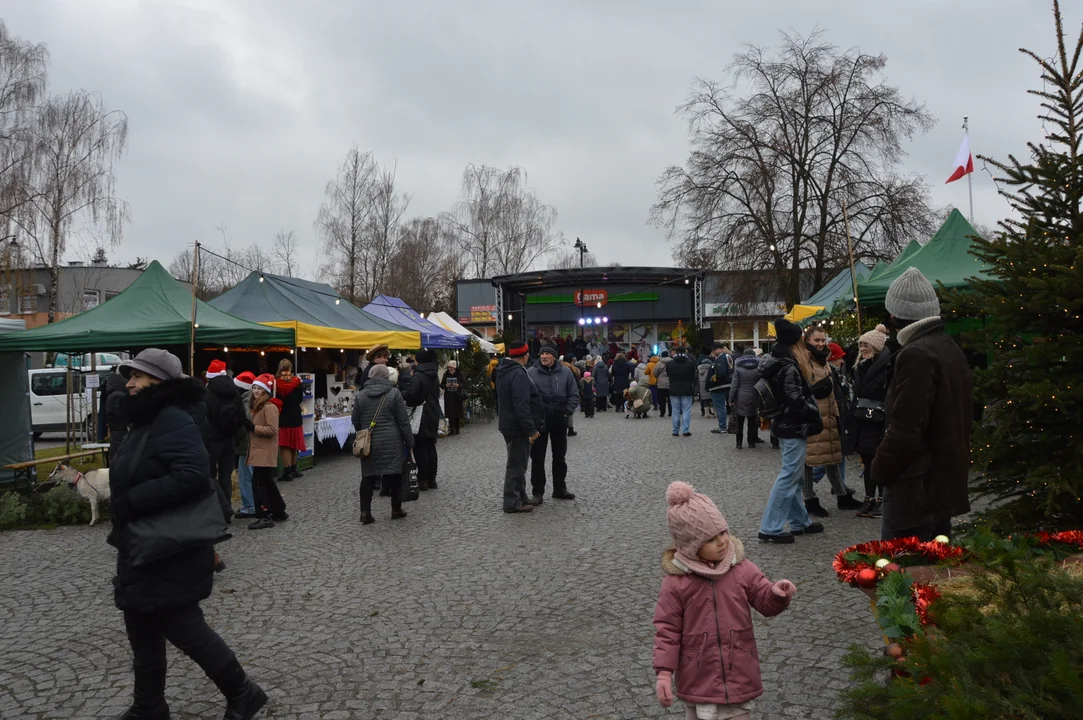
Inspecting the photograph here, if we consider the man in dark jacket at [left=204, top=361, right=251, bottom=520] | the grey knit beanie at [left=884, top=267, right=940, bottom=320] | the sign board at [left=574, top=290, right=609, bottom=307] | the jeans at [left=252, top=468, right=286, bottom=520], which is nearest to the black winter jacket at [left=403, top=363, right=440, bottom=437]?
the jeans at [left=252, top=468, right=286, bottom=520]

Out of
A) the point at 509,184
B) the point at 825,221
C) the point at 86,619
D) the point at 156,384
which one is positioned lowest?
the point at 86,619

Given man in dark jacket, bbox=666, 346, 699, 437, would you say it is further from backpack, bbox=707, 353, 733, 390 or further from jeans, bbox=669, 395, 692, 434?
backpack, bbox=707, 353, 733, 390

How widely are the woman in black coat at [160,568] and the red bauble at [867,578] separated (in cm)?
267

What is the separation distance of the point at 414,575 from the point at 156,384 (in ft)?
9.92

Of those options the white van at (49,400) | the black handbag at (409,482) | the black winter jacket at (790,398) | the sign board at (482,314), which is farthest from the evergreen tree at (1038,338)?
the sign board at (482,314)

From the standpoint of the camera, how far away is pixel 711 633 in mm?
2846

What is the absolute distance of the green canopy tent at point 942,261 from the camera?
1170 centimetres

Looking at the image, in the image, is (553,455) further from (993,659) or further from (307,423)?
(993,659)

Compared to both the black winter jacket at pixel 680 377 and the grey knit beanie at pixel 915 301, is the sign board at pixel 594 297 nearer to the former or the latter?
the black winter jacket at pixel 680 377

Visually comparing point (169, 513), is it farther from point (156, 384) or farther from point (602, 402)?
point (602, 402)

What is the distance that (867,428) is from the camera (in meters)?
7.34

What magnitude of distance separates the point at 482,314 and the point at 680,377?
35.2 meters

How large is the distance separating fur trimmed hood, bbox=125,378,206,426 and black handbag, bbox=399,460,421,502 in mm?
5435

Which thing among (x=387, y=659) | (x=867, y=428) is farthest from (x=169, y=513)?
(x=867, y=428)
